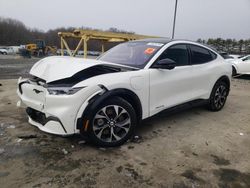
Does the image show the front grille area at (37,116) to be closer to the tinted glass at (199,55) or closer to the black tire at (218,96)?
the tinted glass at (199,55)

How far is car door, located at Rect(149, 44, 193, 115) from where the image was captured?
348 cm

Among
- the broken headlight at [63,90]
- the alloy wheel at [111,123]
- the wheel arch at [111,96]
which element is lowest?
the alloy wheel at [111,123]

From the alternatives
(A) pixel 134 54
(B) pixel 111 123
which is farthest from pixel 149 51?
A: (B) pixel 111 123

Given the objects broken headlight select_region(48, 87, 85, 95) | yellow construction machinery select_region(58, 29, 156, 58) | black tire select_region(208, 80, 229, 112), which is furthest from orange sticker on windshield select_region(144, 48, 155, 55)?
yellow construction machinery select_region(58, 29, 156, 58)

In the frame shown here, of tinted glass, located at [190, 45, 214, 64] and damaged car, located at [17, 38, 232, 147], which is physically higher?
tinted glass, located at [190, 45, 214, 64]

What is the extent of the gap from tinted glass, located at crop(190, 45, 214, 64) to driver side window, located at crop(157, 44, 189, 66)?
20 centimetres

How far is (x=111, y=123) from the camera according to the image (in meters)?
3.06

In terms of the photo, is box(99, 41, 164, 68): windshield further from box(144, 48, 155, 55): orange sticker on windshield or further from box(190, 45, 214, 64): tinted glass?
box(190, 45, 214, 64): tinted glass

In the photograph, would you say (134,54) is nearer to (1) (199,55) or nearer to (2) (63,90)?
(1) (199,55)

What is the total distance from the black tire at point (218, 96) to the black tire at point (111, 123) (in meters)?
2.30

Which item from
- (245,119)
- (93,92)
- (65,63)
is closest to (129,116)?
(93,92)

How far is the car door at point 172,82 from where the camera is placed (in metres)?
3.48

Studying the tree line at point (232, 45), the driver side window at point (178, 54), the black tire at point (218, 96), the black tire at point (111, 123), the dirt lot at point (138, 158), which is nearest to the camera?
the dirt lot at point (138, 158)

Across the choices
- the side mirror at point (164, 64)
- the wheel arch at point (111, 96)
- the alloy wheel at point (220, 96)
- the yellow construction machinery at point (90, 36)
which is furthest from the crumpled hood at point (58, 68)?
the yellow construction machinery at point (90, 36)
